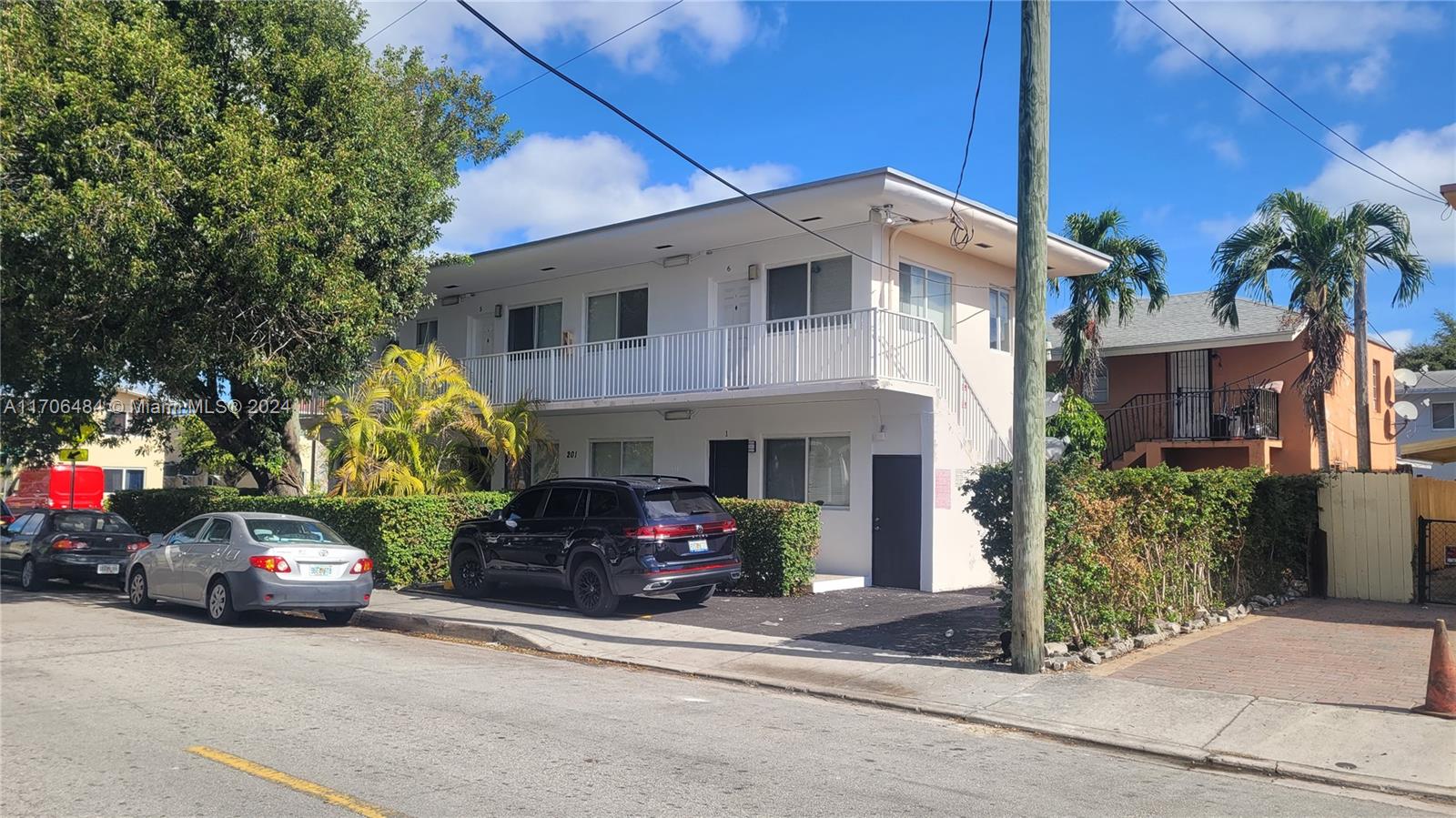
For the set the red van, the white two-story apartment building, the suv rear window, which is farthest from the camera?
the red van

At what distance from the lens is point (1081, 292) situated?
23.8 meters

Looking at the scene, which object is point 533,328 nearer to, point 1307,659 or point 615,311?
point 615,311

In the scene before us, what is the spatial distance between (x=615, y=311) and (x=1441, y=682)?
16.2m

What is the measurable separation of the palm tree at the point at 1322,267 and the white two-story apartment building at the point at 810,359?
3680 millimetres

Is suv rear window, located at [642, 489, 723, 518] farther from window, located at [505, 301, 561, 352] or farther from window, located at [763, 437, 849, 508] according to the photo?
window, located at [505, 301, 561, 352]

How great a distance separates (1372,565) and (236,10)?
19136 mm

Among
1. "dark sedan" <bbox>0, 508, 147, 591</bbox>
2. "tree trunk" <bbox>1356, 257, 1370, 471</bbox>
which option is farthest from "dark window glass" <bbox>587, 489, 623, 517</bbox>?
"tree trunk" <bbox>1356, 257, 1370, 471</bbox>

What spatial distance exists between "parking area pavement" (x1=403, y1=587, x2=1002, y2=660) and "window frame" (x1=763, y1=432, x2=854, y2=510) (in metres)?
1.76

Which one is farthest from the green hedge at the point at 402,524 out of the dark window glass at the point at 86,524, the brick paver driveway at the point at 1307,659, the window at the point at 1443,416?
the window at the point at 1443,416

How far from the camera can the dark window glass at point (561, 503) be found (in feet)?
47.0

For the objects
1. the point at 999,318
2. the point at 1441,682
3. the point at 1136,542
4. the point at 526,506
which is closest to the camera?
the point at 1441,682

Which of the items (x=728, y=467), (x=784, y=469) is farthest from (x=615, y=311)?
(x=784, y=469)

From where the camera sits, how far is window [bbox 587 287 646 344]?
21.2 meters

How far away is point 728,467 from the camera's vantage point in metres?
19.7
